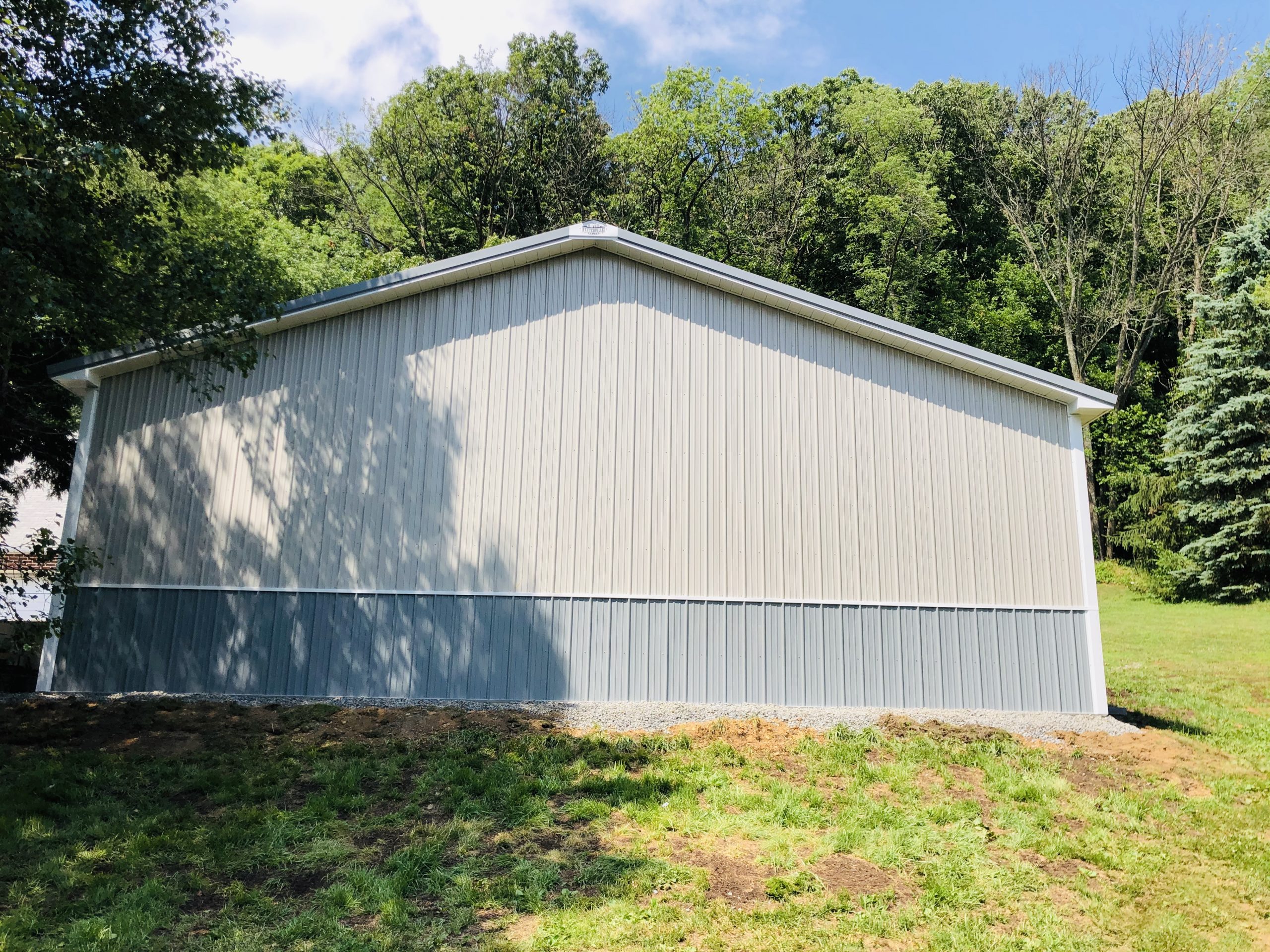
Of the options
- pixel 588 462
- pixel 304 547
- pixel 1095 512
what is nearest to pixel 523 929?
pixel 588 462

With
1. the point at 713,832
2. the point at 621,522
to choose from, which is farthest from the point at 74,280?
the point at 713,832

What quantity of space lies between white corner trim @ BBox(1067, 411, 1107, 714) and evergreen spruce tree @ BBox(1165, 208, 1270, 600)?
1373 cm

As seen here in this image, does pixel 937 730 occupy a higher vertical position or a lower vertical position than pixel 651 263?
lower

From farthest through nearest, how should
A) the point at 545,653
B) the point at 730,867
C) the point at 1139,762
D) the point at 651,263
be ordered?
the point at 651,263 < the point at 545,653 < the point at 1139,762 < the point at 730,867

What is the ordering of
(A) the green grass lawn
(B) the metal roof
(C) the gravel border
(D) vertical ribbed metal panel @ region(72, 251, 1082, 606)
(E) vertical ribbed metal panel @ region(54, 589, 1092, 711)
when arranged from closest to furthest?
(A) the green grass lawn, (C) the gravel border, (E) vertical ribbed metal panel @ region(54, 589, 1092, 711), (D) vertical ribbed metal panel @ region(72, 251, 1082, 606), (B) the metal roof

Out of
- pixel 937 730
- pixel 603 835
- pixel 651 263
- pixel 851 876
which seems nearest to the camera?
pixel 851 876

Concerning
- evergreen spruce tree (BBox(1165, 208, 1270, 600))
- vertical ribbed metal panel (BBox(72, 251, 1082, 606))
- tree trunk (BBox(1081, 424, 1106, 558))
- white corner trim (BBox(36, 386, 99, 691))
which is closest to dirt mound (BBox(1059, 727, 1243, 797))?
vertical ribbed metal panel (BBox(72, 251, 1082, 606))

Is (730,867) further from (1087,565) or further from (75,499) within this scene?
(75,499)

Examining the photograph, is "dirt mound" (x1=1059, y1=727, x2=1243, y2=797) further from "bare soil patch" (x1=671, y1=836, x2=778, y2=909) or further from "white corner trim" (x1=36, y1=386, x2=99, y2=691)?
"white corner trim" (x1=36, y1=386, x2=99, y2=691)

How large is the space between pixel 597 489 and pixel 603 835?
488cm

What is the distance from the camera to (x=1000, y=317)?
3038 centimetres

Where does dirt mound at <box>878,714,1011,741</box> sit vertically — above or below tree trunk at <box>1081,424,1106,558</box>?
below

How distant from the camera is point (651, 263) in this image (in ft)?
36.2

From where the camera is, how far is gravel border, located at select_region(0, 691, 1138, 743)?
921 cm
